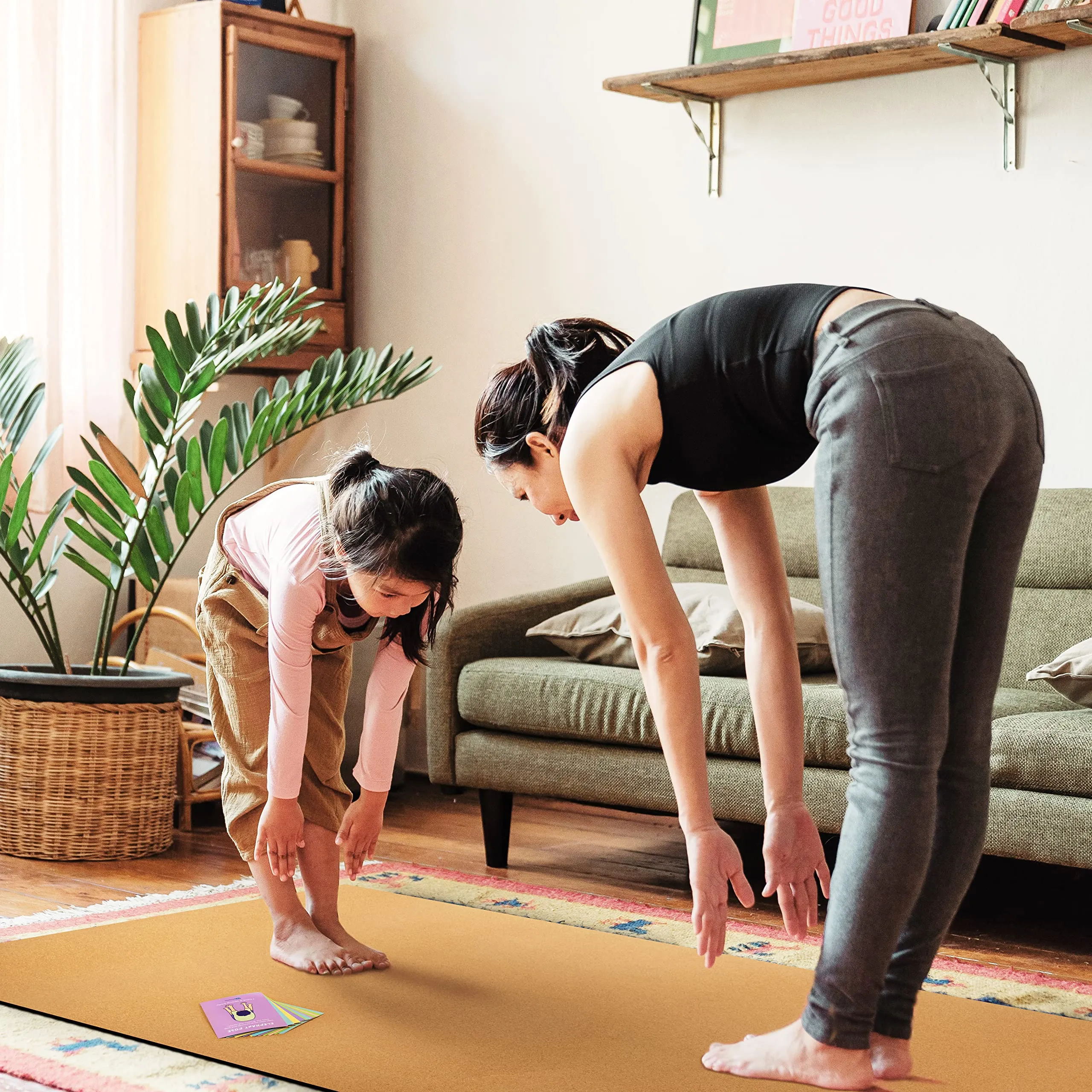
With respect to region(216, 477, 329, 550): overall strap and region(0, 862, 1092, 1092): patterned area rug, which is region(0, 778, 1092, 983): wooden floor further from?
region(216, 477, 329, 550): overall strap

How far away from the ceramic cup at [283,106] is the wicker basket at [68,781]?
1843 millimetres

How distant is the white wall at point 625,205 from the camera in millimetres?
3193

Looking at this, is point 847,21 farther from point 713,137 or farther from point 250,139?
point 250,139

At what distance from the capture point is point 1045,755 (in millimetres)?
2316

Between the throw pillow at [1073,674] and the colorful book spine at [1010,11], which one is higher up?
the colorful book spine at [1010,11]

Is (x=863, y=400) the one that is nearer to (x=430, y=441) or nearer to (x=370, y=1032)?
(x=370, y=1032)

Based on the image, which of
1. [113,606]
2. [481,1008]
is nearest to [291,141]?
[113,606]

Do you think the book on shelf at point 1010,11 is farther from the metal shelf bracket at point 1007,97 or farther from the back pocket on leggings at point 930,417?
the back pocket on leggings at point 930,417

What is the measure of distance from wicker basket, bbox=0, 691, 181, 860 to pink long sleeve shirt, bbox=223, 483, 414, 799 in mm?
1084

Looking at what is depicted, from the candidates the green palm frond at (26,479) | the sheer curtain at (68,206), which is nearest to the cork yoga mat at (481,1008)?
the green palm frond at (26,479)

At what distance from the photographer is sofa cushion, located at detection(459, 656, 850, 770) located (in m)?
2.52

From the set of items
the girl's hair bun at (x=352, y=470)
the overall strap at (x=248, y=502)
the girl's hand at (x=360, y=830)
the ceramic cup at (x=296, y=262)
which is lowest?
the girl's hand at (x=360, y=830)

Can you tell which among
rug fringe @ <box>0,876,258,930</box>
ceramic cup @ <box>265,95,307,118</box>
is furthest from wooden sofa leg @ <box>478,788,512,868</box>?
ceramic cup @ <box>265,95,307,118</box>

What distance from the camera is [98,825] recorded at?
299cm
